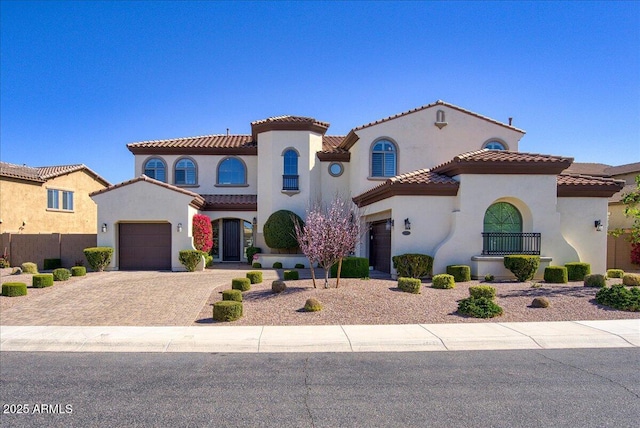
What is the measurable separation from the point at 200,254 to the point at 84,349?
1190 cm

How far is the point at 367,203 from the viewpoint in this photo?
21.0 m

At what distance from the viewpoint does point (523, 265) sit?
15.9 meters

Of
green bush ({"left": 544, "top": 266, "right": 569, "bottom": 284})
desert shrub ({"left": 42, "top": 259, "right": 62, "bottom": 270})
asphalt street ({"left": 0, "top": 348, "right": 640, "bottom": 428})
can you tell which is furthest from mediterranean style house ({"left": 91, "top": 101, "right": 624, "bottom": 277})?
asphalt street ({"left": 0, "top": 348, "right": 640, "bottom": 428})

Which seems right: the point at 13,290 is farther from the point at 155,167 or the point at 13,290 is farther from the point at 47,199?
the point at 47,199

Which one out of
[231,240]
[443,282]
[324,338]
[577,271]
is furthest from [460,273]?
[231,240]

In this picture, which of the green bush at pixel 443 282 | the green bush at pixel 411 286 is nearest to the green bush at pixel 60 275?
the green bush at pixel 411 286

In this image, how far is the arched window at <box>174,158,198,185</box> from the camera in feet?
84.5

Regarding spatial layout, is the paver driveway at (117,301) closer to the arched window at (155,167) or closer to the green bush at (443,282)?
the green bush at (443,282)

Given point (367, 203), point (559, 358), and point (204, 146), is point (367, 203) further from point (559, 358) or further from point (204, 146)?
point (559, 358)

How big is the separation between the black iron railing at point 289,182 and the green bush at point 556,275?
13.0 m

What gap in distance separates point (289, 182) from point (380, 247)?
6.41 m

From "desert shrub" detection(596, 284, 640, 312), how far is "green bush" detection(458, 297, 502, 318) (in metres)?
3.46

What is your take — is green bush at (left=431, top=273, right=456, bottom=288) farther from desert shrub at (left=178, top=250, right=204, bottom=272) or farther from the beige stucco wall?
the beige stucco wall

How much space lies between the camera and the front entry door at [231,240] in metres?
25.5
